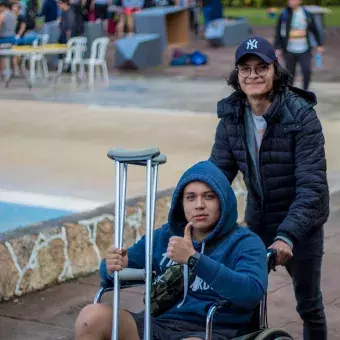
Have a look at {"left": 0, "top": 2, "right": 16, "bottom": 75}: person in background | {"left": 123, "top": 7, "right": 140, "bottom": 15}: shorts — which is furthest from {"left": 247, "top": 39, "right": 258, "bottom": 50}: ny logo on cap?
{"left": 123, "top": 7, "right": 140, "bottom": 15}: shorts

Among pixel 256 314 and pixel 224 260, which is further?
pixel 256 314

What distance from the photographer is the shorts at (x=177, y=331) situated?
3.79m

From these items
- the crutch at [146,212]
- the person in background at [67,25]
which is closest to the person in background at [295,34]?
the person in background at [67,25]

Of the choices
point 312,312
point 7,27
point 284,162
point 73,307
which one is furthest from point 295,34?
point 284,162

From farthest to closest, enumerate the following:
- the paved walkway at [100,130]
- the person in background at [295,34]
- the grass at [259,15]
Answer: the grass at [259,15]
the person in background at [295,34]
the paved walkway at [100,130]

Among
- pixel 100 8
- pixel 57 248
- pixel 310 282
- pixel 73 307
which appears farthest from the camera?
pixel 100 8

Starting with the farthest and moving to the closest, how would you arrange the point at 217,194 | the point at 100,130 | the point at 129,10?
the point at 129,10 → the point at 100,130 → the point at 217,194

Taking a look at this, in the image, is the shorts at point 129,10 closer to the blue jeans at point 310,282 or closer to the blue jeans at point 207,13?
the blue jeans at point 207,13

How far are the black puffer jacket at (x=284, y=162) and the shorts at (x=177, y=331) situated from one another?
1.85 ft

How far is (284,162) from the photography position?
4418 mm

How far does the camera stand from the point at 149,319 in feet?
12.0

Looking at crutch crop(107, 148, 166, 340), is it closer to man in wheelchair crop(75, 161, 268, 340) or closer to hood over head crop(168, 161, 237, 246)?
man in wheelchair crop(75, 161, 268, 340)

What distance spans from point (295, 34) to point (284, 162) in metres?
10.8

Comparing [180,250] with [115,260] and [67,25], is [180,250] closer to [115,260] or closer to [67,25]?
[115,260]
